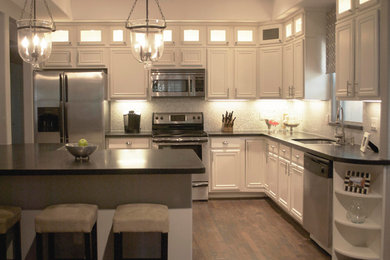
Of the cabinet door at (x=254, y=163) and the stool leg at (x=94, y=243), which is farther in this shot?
the cabinet door at (x=254, y=163)

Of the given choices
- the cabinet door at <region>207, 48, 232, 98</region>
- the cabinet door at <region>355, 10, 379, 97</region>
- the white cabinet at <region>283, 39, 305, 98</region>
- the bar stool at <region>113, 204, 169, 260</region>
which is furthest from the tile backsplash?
the bar stool at <region>113, 204, 169, 260</region>

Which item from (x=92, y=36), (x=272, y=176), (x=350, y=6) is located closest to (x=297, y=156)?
(x=272, y=176)

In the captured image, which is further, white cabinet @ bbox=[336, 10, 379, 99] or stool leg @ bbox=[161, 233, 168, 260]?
white cabinet @ bbox=[336, 10, 379, 99]

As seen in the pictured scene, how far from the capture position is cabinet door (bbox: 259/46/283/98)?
6359 mm

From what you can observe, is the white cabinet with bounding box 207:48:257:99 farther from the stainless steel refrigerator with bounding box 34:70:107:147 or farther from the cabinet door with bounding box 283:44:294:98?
the stainless steel refrigerator with bounding box 34:70:107:147

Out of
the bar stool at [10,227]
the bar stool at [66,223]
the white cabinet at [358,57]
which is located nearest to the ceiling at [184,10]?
the white cabinet at [358,57]

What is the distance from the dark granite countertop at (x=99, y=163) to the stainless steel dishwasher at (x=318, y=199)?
4.01ft

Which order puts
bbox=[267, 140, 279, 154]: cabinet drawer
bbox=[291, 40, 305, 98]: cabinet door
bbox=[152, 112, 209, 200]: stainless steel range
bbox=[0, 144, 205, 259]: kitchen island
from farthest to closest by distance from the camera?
bbox=[152, 112, 209, 200]: stainless steel range < bbox=[267, 140, 279, 154]: cabinet drawer < bbox=[291, 40, 305, 98]: cabinet door < bbox=[0, 144, 205, 259]: kitchen island

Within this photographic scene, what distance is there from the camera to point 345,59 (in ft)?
13.8

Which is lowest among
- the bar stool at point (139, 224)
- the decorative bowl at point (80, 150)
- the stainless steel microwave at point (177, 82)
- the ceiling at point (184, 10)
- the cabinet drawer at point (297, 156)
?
the bar stool at point (139, 224)

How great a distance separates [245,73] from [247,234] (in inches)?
106

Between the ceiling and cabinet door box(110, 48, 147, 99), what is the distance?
1.79 ft

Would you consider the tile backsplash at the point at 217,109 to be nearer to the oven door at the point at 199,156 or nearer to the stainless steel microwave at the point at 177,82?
the stainless steel microwave at the point at 177,82

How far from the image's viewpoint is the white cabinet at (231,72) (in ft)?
21.3
